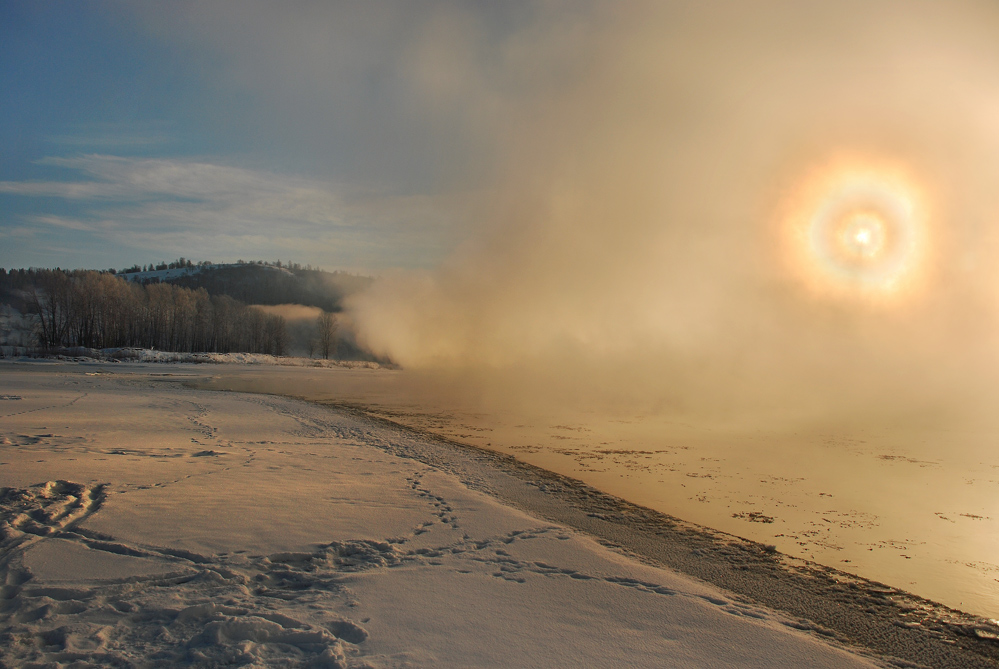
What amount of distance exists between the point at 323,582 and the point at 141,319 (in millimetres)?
96531

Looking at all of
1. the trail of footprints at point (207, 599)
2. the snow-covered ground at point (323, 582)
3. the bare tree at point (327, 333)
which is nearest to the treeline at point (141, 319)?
the bare tree at point (327, 333)

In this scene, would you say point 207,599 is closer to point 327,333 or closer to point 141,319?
point 141,319

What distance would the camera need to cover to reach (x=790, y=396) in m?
29.6

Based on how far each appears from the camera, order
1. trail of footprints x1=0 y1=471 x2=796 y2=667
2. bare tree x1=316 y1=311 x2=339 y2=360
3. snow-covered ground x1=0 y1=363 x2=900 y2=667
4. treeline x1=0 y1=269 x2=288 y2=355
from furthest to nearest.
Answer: bare tree x1=316 y1=311 x2=339 y2=360 → treeline x1=0 y1=269 x2=288 y2=355 → snow-covered ground x1=0 y1=363 x2=900 y2=667 → trail of footprints x1=0 y1=471 x2=796 y2=667

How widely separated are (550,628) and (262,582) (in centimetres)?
316

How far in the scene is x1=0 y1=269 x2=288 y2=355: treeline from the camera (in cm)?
7700

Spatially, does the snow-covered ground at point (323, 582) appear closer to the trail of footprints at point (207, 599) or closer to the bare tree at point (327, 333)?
the trail of footprints at point (207, 599)

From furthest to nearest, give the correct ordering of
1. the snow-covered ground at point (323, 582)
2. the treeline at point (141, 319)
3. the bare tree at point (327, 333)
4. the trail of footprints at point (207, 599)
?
the bare tree at point (327, 333) < the treeline at point (141, 319) < the snow-covered ground at point (323, 582) < the trail of footprints at point (207, 599)

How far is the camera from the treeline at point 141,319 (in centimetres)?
7700

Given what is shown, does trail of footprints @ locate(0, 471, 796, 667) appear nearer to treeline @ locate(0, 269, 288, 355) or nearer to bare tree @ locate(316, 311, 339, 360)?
treeline @ locate(0, 269, 288, 355)

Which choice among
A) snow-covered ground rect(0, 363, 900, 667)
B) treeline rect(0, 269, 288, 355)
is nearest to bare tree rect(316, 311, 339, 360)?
treeline rect(0, 269, 288, 355)

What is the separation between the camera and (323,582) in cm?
600

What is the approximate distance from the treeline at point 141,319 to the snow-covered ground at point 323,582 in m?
83.1

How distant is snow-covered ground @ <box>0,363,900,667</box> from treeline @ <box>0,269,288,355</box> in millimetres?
83118
